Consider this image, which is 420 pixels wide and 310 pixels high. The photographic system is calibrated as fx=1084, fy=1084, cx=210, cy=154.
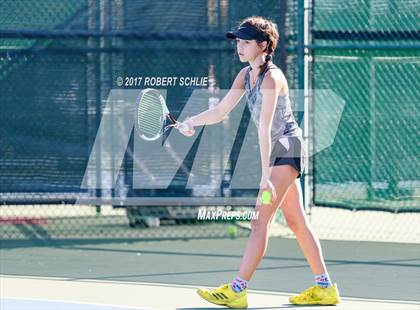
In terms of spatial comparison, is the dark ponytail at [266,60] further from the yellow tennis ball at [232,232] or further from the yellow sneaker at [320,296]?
the yellow tennis ball at [232,232]

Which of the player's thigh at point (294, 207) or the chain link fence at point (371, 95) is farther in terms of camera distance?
the chain link fence at point (371, 95)

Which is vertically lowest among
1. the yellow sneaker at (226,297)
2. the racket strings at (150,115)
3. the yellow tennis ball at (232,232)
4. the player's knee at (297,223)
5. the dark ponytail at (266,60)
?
the yellow tennis ball at (232,232)

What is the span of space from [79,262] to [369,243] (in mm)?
2720

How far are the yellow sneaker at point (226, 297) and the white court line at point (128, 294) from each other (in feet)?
0.59

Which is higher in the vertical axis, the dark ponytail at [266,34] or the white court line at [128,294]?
the dark ponytail at [266,34]

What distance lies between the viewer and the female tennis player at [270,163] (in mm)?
6449

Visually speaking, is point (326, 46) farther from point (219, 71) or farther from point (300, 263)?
point (300, 263)

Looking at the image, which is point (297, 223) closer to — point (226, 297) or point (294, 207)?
point (294, 207)

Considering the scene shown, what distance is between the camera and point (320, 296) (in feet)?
21.9

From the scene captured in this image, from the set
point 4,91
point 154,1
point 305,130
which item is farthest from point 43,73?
point 305,130

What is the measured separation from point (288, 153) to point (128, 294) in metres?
1.48

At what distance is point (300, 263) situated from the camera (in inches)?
340

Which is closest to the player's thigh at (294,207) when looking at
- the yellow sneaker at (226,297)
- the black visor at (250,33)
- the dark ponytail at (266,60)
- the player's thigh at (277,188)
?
the player's thigh at (277,188)

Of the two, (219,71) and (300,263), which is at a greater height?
(219,71)
